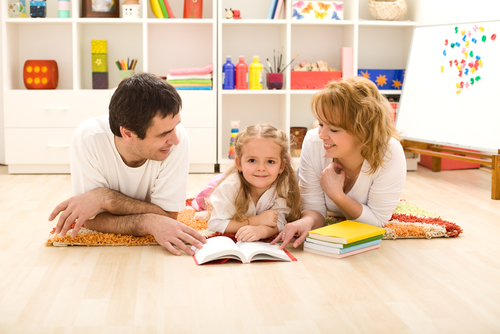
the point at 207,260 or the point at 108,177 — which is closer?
the point at 207,260

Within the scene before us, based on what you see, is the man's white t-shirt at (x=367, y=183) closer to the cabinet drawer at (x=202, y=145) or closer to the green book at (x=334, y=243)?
the green book at (x=334, y=243)

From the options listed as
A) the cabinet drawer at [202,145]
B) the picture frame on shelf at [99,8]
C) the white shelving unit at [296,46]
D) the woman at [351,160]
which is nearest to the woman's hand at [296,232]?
the woman at [351,160]

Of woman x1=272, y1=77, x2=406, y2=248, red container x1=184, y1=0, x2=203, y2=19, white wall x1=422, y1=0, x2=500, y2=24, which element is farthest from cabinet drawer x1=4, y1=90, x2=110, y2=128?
white wall x1=422, y1=0, x2=500, y2=24

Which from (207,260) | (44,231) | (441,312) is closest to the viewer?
(441,312)

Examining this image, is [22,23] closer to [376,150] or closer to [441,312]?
[376,150]

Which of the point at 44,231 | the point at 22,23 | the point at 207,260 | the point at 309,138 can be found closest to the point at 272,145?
the point at 309,138

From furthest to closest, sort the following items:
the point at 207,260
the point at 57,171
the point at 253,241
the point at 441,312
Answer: the point at 57,171, the point at 253,241, the point at 207,260, the point at 441,312

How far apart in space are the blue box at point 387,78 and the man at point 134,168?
2345 mm

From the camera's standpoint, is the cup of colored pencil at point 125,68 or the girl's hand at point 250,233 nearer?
the girl's hand at point 250,233

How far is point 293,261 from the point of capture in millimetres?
1699

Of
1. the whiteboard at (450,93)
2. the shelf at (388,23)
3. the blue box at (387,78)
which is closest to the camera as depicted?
the whiteboard at (450,93)

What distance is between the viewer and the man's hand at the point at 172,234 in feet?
5.72

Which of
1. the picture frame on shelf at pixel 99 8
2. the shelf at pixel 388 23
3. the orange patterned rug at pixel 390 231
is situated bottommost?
the orange patterned rug at pixel 390 231

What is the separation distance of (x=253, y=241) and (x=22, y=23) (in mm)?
2807
